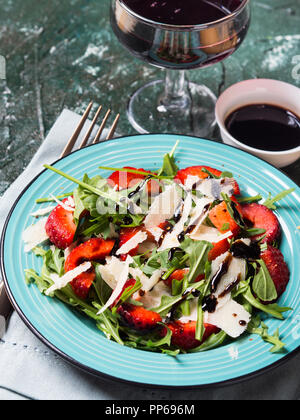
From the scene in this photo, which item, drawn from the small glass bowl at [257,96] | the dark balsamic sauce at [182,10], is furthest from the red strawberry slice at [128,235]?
the dark balsamic sauce at [182,10]

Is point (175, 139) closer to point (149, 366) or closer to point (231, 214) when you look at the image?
point (231, 214)

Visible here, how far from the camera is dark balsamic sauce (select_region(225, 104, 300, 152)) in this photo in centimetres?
179

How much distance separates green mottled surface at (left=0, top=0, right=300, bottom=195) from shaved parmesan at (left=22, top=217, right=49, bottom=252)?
1.45 feet

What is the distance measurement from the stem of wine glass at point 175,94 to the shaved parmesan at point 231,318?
958 mm

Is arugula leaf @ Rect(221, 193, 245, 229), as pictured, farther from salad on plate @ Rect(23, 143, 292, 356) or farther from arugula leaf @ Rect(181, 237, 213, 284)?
arugula leaf @ Rect(181, 237, 213, 284)

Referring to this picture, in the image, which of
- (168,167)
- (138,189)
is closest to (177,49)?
(168,167)

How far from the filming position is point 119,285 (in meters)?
1.29

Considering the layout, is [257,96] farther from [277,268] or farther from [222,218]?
[277,268]

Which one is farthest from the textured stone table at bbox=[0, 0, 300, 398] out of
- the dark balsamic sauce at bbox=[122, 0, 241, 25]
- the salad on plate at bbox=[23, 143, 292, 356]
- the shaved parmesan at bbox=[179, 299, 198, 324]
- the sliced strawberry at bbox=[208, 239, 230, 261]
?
the shaved parmesan at bbox=[179, 299, 198, 324]

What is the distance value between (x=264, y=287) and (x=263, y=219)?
9.4 inches

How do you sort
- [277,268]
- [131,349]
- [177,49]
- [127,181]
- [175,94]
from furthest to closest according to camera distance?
[175,94], [177,49], [127,181], [277,268], [131,349]

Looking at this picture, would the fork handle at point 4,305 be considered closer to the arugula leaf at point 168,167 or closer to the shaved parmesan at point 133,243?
the shaved parmesan at point 133,243

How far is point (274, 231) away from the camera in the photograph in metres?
1.46

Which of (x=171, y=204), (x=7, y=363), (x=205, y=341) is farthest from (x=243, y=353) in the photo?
(x=7, y=363)
